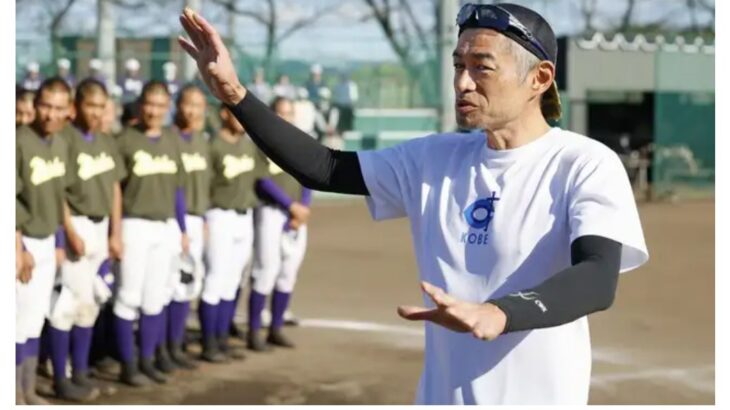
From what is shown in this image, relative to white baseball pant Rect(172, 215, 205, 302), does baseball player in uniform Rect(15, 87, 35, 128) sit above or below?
above

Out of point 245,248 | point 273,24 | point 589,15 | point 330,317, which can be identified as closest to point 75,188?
point 245,248

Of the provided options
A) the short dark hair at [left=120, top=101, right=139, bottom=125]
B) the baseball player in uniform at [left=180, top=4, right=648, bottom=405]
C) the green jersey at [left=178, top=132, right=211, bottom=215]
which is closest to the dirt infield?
the green jersey at [left=178, top=132, right=211, bottom=215]

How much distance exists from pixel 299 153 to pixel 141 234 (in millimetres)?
4559

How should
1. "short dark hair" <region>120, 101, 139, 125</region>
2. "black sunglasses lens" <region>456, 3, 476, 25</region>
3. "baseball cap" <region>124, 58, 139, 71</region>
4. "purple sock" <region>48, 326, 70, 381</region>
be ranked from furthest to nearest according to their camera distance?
1. "baseball cap" <region>124, 58, 139, 71</region>
2. "short dark hair" <region>120, 101, 139, 125</region>
3. "purple sock" <region>48, 326, 70, 381</region>
4. "black sunglasses lens" <region>456, 3, 476, 25</region>

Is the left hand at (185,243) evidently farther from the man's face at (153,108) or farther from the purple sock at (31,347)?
the purple sock at (31,347)

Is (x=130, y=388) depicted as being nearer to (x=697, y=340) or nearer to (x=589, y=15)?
(x=697, y=340)

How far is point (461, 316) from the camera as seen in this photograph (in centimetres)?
259

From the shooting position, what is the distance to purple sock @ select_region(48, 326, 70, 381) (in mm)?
7328

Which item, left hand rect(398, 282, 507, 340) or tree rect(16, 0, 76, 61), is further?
tree rect(16, 0, 76, 61)

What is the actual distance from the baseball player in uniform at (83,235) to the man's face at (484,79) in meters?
4.54

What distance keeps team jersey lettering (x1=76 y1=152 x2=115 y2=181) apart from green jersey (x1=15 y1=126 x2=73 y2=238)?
271mm

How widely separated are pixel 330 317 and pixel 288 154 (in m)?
6.81

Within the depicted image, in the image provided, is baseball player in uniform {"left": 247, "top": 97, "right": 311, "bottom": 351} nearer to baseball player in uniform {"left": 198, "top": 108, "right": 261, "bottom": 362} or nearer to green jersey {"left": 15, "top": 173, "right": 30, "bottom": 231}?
baseball player in uniform {"left": 198, "top": 108, "right": 261, "bottom": 362}

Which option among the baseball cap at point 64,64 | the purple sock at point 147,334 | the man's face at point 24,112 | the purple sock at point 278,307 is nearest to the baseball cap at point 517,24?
Answer: the man's face at point 24,112
